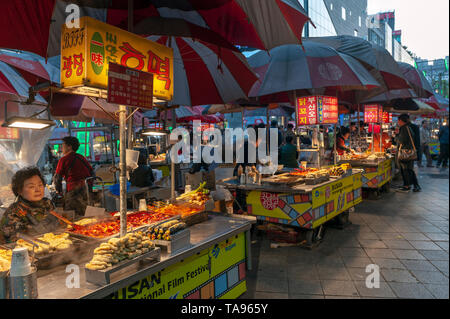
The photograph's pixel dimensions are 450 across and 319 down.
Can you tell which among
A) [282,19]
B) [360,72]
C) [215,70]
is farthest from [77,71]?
[360,72]

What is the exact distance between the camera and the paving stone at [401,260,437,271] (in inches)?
166

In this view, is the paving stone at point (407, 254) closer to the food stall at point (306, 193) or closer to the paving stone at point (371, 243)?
the paving stone at point (371, 243)

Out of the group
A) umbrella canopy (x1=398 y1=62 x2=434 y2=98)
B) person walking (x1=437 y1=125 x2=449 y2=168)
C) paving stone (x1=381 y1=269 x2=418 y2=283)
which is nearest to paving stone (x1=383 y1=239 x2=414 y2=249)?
paving stone (x1=381 y1=269 x2=418 y2=283)

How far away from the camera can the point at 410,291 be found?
3.60 m

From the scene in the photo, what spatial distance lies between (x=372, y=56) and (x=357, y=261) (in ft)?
15.5

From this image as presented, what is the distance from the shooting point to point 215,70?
4.82 meters

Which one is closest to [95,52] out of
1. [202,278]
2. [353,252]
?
[202,278]

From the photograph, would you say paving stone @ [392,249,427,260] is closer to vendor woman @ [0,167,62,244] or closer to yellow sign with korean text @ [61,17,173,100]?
yellow sign with korean text @ [61,17,173,100]

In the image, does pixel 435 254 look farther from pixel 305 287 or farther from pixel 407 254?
pixel 305 287

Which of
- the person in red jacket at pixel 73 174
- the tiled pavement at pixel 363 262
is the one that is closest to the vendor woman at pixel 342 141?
the tiled pavement at pixel 363 262

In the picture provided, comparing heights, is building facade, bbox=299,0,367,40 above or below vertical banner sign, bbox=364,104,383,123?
above

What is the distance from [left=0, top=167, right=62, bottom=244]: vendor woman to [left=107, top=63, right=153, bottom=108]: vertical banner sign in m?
1.56

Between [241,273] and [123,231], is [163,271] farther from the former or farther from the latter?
[241,273]

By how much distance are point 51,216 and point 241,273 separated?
2.06 m
